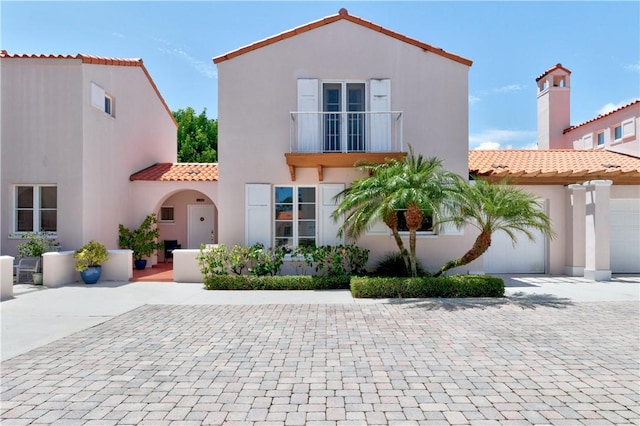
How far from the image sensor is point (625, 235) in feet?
43.2

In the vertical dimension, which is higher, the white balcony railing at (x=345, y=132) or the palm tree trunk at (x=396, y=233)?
the white balcony railing at (x=345, y=132)

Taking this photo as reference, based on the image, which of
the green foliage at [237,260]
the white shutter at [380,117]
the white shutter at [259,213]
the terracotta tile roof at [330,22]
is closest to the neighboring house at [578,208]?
the white shutter at [380,117]

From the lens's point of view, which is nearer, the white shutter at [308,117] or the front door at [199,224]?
the white shutter at [308,117]

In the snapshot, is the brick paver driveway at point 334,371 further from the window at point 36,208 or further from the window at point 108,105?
the window at point 108,105

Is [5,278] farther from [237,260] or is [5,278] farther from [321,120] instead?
[321,120]

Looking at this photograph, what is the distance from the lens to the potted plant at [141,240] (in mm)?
13531

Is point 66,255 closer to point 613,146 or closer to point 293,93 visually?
point 293,93

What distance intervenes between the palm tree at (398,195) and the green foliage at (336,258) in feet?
3.69

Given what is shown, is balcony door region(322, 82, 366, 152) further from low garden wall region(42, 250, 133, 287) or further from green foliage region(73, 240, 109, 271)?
green foliage region(73, 240, 109, 271)

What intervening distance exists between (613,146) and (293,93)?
1460 cm

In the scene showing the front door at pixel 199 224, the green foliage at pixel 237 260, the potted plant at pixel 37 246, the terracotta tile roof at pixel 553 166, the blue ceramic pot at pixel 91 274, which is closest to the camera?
the green foliage at pixel 237 260

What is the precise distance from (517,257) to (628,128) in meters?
8.09

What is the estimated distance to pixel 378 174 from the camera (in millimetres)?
9898

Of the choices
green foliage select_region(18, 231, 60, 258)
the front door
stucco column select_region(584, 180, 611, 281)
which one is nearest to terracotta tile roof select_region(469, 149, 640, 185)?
stucco column select_region(584, 180, 611, 281)
